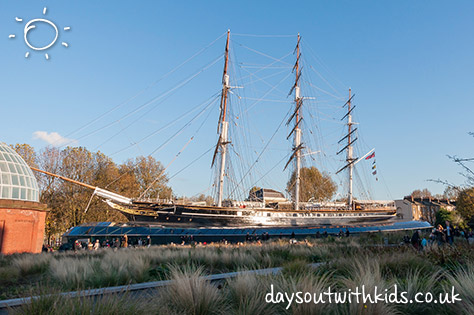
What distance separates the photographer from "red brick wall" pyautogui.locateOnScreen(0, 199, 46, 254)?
2422cm

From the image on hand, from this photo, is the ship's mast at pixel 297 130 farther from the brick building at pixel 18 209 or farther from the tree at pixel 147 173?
the brick building at pixel 18 209

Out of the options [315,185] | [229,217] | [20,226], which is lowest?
[20,226]

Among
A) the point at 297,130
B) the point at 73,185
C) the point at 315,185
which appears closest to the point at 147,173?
the point at 73,185

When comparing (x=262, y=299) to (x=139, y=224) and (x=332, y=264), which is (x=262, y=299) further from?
(x=139, y=224)

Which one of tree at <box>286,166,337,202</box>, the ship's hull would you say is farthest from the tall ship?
tree at <box>286,166,337,202</box>

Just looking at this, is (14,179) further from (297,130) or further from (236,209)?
(297,130)

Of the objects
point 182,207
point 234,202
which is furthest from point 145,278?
point 234,202

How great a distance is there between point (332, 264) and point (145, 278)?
5866mm

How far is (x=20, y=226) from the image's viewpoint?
2531cm

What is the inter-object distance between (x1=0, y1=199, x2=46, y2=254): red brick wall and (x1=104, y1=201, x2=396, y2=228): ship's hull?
14482 millimetres

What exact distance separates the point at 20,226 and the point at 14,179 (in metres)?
3.74

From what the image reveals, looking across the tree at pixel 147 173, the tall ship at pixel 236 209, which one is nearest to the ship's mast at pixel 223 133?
the tall ship at pixel 236 209

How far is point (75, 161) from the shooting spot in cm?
4538

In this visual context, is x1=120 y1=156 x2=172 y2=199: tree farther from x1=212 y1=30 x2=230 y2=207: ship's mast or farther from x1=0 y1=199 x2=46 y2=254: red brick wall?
x1=0 y1=199 x2=46 y2=254: red brick wall
